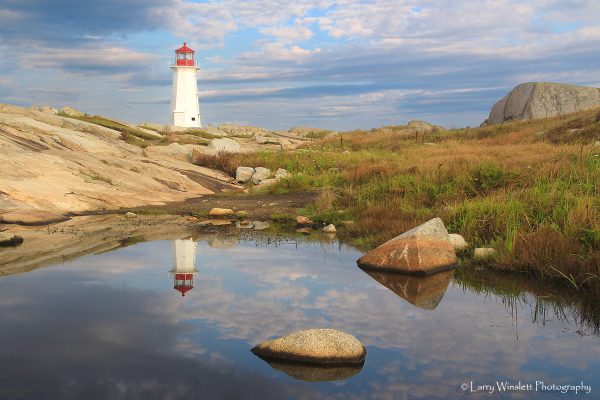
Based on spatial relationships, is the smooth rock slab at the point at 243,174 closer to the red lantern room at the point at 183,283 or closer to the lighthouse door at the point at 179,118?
the red lantern room at the point at 183,283

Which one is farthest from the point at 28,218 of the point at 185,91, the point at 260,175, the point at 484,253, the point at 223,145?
the point at 185,91

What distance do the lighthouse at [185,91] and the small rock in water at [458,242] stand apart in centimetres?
4445

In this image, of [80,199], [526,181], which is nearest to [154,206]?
[80,199]

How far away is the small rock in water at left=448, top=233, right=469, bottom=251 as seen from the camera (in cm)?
890

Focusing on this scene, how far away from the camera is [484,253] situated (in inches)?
330

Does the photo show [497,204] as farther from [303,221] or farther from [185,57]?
[185,57]

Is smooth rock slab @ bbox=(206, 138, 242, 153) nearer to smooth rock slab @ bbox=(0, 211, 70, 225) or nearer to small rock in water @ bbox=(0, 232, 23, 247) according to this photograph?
smooth rock slab @ bbox=(0, 211, 70, 225)

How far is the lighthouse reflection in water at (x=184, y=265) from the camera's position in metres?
7.39

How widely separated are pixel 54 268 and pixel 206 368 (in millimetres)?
4343

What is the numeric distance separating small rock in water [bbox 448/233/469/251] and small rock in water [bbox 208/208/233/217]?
614 centimetres

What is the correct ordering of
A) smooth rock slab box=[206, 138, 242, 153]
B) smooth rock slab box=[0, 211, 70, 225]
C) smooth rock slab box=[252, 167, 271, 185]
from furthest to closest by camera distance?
smooth rock slab box=[206, 138, 242, 153] → smooth rock slab box=[252, 167, 271, 185] → smooth rock slab box=[0, 211, 70, 225]

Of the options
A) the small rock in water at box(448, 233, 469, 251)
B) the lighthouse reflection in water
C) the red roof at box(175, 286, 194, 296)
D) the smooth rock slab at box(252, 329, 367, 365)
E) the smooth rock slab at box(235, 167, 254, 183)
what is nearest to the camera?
the smooth rock slab at box(252, 329, 367, 365)

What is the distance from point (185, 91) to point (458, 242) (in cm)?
4601

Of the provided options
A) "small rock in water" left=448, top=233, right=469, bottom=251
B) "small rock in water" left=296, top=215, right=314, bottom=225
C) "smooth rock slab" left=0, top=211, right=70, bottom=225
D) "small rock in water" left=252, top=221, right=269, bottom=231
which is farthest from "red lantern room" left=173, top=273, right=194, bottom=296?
"smooth rock slab" left=0, top=211, right=70, bottom=225
